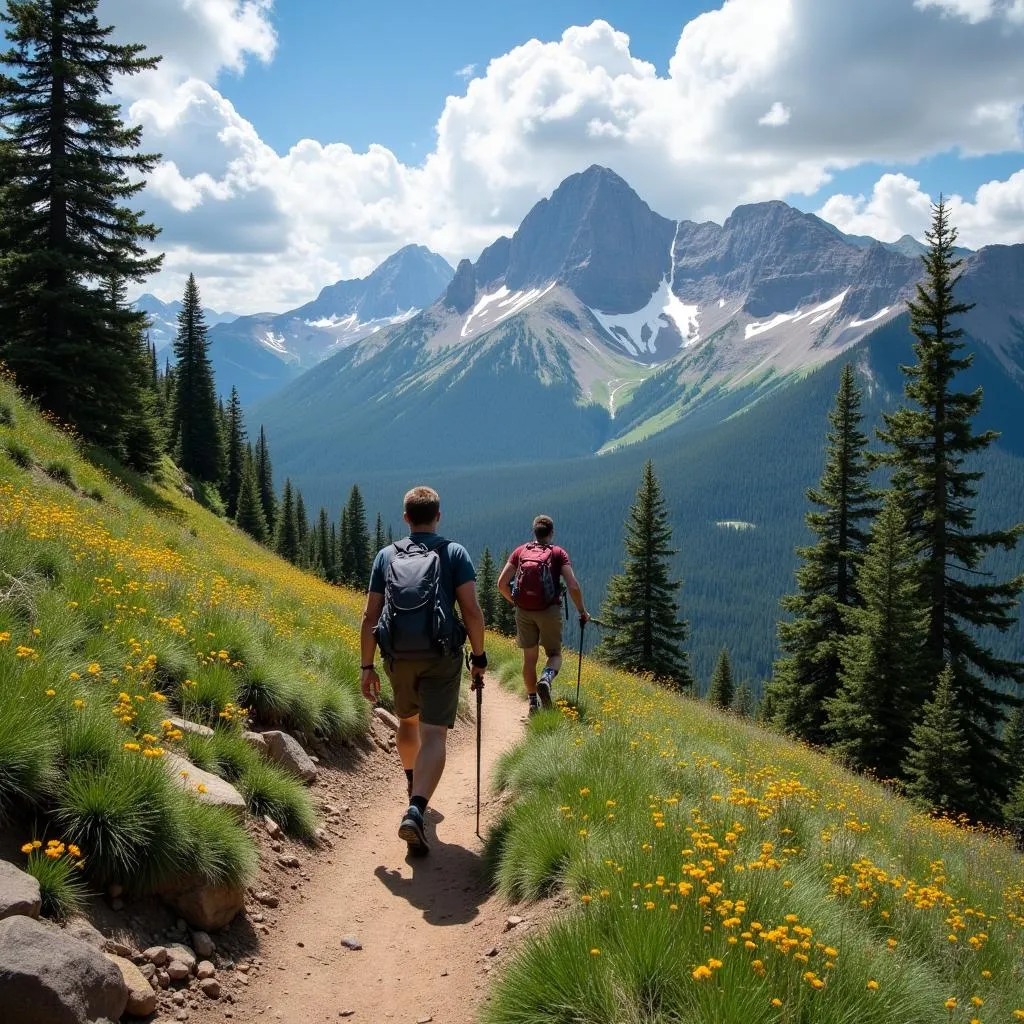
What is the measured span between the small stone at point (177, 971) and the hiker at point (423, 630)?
82.1 inches

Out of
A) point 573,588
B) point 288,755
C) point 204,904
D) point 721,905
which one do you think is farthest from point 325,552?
point 721,905

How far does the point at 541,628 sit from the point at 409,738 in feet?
11.2

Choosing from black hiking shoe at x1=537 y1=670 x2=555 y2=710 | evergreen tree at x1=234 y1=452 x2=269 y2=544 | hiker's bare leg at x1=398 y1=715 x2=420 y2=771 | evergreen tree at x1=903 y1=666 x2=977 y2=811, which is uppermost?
hiker's bare leg at x1=398 y1=715 x2=420 y2=771

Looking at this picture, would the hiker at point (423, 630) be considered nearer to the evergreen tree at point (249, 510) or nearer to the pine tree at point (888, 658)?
the pine tree at point (888, 658)

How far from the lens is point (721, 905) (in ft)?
11.1

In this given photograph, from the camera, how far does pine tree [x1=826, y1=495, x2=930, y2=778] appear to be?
2052 centimetres

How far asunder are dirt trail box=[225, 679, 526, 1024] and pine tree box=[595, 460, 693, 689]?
27.8 metres

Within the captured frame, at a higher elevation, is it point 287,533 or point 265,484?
point 265,484

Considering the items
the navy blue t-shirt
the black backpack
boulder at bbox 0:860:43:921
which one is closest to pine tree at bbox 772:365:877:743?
the navy blue t-shirt

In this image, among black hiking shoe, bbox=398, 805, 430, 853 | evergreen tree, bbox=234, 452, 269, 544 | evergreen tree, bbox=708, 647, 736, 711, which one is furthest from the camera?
evergreen tree, bbox=708, 647, 736, 711

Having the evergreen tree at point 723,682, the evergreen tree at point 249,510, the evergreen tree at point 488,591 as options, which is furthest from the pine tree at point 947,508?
the evergreen tree at point 488,591

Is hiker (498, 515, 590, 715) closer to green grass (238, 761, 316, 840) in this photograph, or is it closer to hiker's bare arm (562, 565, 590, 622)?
hiker's bare arm (562, 565, 590, 622)

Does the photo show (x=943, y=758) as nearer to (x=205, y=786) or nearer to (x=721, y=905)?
(x=721, y=905)

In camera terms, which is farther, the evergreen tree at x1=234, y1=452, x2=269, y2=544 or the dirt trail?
the evergreen tree at x1=234, y1=452, x2=269, y2=544
